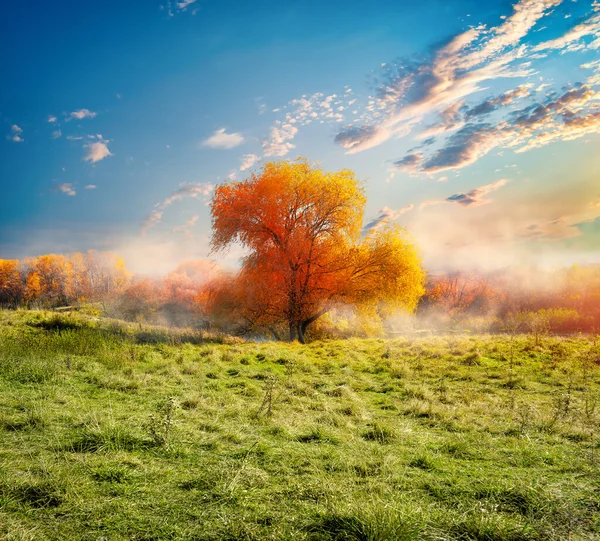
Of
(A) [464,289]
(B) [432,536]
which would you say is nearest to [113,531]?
(B) [432,536]

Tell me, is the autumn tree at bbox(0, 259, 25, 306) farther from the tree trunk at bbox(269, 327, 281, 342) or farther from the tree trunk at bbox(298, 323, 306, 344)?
the tree trunk at bbox(298, 323, 306, 344)

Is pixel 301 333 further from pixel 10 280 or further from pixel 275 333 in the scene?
pixel 10 280

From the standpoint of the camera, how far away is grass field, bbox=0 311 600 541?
135 inches

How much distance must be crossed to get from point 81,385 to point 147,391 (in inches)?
57.7

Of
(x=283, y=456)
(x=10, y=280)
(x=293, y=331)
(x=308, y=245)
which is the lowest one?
(x=293, y=331)

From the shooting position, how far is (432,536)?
3258 mm

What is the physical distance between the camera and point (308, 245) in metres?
24.0

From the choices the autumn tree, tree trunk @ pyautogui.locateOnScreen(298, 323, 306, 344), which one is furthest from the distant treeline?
tree trunk @ pyautogui.locateOnScreen(298, 323, 306, 344)

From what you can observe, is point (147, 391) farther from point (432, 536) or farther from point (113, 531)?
point (432, 536)

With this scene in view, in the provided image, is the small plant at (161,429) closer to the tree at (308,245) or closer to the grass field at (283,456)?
the grass field at (283,456)

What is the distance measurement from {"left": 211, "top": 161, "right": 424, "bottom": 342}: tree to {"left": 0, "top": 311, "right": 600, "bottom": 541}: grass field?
42.4 feet

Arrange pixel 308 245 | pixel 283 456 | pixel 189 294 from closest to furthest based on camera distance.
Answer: pixel 283 456 → pixel 308 245 → pixel 189 294

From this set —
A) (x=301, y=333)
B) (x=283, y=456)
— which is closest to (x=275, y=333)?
(x=301, y=333)

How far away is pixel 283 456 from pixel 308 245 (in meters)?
19.4
